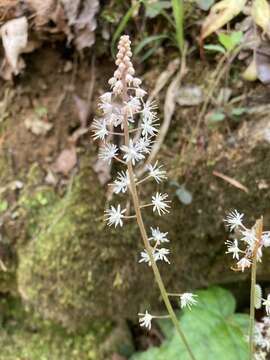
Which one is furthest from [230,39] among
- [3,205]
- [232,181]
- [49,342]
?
[49,342]

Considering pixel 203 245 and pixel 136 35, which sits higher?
pixel 136 35

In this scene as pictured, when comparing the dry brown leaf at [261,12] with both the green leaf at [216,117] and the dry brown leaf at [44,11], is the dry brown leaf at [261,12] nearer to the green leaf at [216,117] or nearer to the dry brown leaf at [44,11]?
the green leaf at [216,117]

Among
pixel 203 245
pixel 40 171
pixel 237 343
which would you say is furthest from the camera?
pixel 40 171

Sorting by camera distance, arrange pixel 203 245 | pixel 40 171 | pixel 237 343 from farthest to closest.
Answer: pixel 40 171, pixel 203 245, pixel 237 343

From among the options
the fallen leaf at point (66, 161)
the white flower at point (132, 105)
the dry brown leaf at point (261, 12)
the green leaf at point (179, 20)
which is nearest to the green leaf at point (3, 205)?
the fallen leaf at point (66, 161)

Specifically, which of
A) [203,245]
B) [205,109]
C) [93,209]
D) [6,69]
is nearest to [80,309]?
[93,209]

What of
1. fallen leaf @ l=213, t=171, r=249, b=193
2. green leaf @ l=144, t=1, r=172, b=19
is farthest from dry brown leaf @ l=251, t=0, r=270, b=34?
fallen leaf @ l=213, t=171, r=249, b=193

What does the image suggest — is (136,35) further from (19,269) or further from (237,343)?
Result: (237,343)
